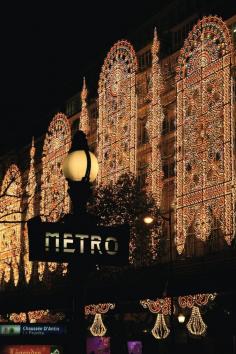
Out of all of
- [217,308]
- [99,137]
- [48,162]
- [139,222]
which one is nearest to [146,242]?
[139,222]

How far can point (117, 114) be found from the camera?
226ft

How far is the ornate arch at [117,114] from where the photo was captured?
6700cm

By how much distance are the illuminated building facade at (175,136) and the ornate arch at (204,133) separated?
7 centimetres

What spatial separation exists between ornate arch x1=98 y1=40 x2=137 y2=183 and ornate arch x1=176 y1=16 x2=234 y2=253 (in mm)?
6462

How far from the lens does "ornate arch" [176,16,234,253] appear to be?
55062 mm

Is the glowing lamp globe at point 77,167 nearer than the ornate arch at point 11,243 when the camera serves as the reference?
Yes

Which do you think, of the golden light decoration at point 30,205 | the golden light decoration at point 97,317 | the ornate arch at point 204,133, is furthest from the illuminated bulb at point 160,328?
the golden light decoration at point 30,205

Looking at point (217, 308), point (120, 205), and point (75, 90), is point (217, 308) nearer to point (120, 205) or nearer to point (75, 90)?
point (120, 205)

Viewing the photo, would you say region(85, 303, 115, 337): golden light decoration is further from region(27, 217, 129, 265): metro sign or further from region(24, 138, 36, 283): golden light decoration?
region(27, 217, 129, 265): metro sign

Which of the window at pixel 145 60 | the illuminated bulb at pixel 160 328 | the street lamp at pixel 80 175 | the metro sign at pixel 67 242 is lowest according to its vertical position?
the illuminated bulb at pixel 160 328

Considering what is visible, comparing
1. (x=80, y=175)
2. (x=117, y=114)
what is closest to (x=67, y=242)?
(x=80, y=175)

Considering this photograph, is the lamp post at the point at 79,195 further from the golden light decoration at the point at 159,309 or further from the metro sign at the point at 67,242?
the golden light decoration at the point at 159,309

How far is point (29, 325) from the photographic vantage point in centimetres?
1155

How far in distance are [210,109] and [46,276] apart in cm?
2631
